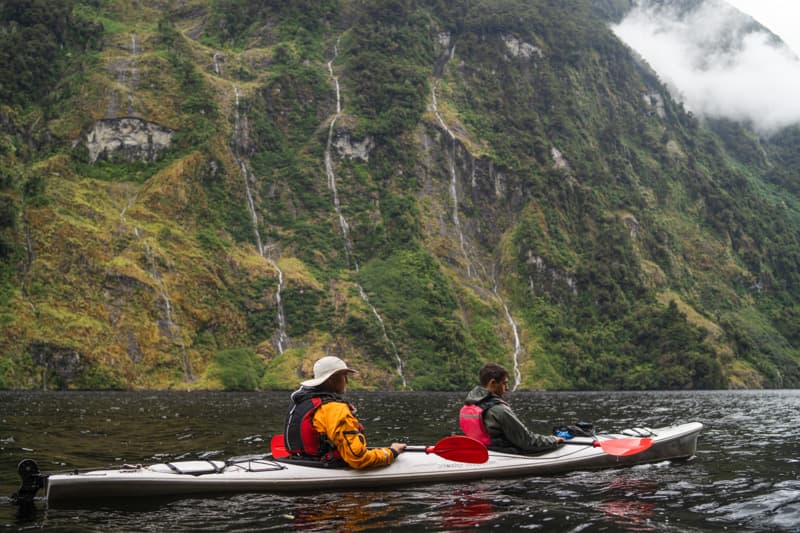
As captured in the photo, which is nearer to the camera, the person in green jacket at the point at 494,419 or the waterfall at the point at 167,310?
the person in green jacket at the point at 494,419

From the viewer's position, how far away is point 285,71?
5438 inches

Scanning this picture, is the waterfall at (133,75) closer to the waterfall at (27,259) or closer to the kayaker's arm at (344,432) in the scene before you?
the waterfall at (27,259)

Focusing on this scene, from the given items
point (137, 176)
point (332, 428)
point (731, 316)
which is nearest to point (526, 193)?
point (731, 316)

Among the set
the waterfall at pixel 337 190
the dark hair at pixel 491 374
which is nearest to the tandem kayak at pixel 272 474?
the dark hair at pixel 491 374

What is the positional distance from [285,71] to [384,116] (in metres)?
21.8

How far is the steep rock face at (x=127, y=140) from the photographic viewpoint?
351ft

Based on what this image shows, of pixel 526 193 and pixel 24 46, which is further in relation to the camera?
pixel 526 193

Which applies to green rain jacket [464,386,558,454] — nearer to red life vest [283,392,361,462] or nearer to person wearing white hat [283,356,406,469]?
person wearing white hat [283,356,406,469]

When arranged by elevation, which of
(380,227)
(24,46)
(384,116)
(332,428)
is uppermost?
(24,46)

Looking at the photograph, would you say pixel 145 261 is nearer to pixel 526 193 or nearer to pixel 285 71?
pixel 285 71

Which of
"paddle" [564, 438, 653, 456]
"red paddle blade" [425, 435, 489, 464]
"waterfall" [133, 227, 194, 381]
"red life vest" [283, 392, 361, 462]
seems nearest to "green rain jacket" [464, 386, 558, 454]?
"red paddle blade" [425, 435, 489, 464]

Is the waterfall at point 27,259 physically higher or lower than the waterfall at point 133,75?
lower

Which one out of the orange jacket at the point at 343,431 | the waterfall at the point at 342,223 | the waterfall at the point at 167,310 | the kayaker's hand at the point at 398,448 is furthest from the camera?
the waterfall at the point at 342,223

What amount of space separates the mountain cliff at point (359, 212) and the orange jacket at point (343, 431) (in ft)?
221
